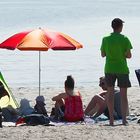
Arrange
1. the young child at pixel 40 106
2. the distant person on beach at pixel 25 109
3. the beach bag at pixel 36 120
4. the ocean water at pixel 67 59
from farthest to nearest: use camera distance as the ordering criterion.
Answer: the ocean water at pixel 67 59
the distant person on beach at pixel 25 109
the young child at pixel 40 106
the beach bag at pixel 36 120

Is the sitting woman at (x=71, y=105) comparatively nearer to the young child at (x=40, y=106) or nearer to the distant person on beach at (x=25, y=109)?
the young child at (x=40, y=106)

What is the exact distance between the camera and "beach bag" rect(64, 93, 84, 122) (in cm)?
1184

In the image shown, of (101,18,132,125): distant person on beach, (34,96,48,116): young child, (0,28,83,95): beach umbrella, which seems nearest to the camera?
(101,18,132,125): distant person on beach

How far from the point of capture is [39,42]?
1248 centimetres

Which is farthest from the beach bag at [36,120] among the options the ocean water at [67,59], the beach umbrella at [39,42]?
the ocean water at [67,59]

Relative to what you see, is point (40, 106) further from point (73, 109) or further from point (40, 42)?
point (40, 42)

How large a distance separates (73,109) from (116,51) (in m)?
1.25

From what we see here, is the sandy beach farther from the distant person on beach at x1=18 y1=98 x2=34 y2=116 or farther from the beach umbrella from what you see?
the beach umbrella

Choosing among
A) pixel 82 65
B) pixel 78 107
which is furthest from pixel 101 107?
pixel 82 65

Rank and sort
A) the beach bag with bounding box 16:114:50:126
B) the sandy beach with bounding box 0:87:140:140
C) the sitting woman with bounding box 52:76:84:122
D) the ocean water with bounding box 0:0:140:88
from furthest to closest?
1. the ocean water with bounding box 0:0:140:88
2. the sitting woman with bounding box 52:76:84:122
3. the beach bag with bounding box 16:114:50:126
4. the sandy beach with bounding box 0:87:140:140

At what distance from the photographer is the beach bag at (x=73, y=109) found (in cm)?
1184

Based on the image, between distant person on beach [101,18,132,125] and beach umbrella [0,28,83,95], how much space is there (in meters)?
1.40

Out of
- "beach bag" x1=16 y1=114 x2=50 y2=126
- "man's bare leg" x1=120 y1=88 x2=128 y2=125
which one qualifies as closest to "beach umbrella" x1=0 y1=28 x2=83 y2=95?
"beach bag" x1=16 y1=114 x2=50 y2=126

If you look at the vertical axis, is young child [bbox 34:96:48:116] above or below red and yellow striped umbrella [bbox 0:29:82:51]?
below
